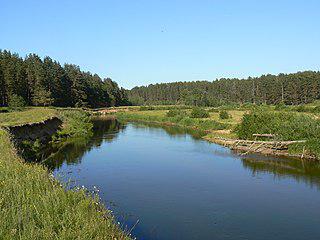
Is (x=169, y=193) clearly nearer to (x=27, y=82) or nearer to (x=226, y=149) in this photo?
(x=226, y=149)

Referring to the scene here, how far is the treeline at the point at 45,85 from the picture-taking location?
88500 millimetres

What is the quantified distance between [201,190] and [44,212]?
1644cm

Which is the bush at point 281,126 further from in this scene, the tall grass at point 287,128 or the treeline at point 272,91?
the treeline at point 272,91

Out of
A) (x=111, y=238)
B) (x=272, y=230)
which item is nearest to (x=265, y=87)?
(x=272, y=230)

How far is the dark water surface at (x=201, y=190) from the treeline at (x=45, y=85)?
50914mm

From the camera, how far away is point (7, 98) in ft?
295

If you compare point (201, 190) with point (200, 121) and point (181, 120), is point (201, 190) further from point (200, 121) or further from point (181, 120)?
point (181, 120)

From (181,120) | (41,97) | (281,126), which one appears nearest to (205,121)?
(181,120)

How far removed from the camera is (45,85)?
104 metres

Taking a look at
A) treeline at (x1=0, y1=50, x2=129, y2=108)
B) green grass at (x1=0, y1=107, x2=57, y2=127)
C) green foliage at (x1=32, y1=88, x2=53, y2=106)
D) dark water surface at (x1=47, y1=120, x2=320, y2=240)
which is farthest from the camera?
green foliage at (x1=32, y1=88, x2=53, y2=106)

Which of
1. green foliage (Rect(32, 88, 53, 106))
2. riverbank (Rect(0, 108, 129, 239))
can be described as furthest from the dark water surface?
green foliage (Rect(32, 88, 53, 106))

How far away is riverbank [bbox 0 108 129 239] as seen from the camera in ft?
30.6

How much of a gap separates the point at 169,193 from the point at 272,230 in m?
8.21

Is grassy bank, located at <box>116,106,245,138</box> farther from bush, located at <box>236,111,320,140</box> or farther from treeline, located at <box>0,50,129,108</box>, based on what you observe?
treeline, located at <box>0,50,129,108</box>
